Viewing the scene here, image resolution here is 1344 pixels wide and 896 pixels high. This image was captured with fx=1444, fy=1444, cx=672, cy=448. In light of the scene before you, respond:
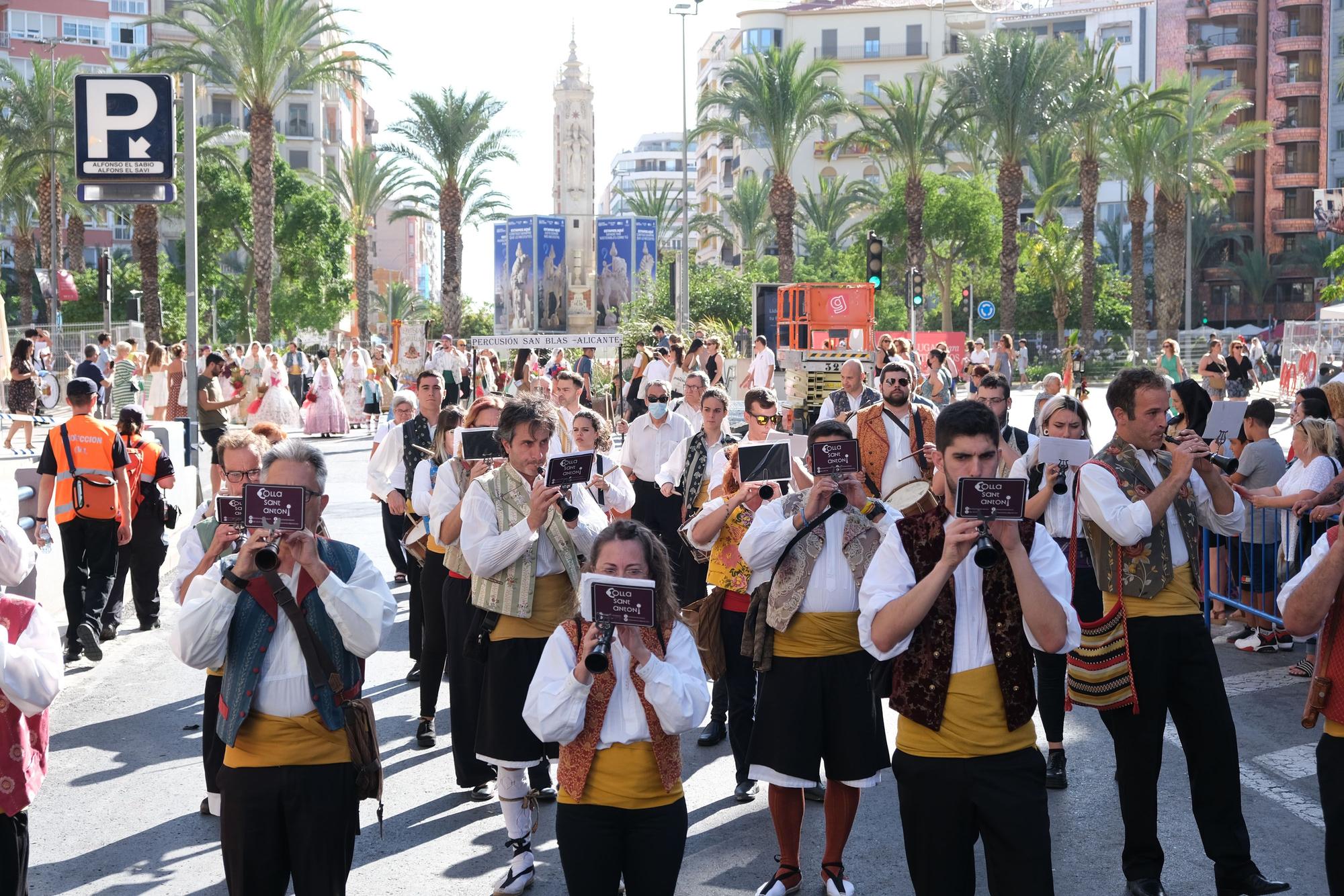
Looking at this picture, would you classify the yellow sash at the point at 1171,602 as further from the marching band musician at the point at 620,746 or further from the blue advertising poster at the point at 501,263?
the blue advertising poster at the point at 501,263

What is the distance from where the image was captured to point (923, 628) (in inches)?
161

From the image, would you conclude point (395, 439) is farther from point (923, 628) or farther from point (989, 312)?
point (989, 312)

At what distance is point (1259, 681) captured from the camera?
Answer: 30.5 ft

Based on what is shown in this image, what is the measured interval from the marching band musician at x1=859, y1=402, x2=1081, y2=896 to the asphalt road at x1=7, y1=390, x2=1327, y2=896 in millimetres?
1708

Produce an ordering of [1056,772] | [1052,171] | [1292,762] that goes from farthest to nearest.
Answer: [1052,171]
[1292,762]
[1056,772]

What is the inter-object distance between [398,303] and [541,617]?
372ft

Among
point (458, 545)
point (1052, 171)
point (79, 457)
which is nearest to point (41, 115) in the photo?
point (1052, 171)

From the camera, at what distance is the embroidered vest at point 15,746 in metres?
4.06

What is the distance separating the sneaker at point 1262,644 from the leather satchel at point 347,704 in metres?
7.81

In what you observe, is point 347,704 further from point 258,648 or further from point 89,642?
point 89,642

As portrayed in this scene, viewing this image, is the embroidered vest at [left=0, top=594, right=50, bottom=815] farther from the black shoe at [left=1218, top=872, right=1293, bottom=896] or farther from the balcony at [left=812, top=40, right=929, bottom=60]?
the balcony at [left=812, top=40, right=929, bottom=60]

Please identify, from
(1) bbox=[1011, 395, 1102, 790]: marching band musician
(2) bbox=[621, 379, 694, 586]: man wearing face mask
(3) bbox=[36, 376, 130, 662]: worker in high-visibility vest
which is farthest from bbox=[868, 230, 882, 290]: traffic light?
(1) bbox=[1011, 395, 1102, 790]: marching band musician

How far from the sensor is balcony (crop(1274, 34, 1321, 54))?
74750mm

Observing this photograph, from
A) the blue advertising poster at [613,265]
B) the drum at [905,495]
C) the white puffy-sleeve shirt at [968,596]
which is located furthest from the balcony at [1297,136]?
the white puffy-sleeve shirt at [968,596]
